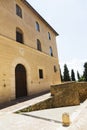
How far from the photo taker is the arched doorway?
11214 mm

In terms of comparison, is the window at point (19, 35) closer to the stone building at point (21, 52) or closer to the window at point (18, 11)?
the stone building at point (21, 52)

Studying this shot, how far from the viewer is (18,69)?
11.5 meters

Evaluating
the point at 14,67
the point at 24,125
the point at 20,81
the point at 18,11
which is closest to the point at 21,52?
the point at 14,67

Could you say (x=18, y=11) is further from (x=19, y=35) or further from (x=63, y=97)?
(x=63, y=97)

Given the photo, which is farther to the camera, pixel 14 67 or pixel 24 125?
pixel 14 67

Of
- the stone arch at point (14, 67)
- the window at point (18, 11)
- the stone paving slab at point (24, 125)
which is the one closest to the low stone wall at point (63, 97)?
the stone arch at point (14, 67)

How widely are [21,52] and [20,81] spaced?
2.66 metres

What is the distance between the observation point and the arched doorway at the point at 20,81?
441 inches

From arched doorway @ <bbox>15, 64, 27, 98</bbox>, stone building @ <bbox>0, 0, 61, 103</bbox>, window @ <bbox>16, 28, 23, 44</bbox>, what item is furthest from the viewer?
window @ <bbox>16, 28, 23, 44</bbox>

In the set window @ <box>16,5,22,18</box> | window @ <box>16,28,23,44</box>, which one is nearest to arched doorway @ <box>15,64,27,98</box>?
window @ <box>16,28,23,44</box>

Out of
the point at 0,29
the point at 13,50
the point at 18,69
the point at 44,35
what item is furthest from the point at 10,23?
the point at 44,35

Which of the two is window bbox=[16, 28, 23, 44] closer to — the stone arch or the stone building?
the stone building

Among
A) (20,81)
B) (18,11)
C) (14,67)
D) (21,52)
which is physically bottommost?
(20,81)

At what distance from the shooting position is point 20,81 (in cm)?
1162
